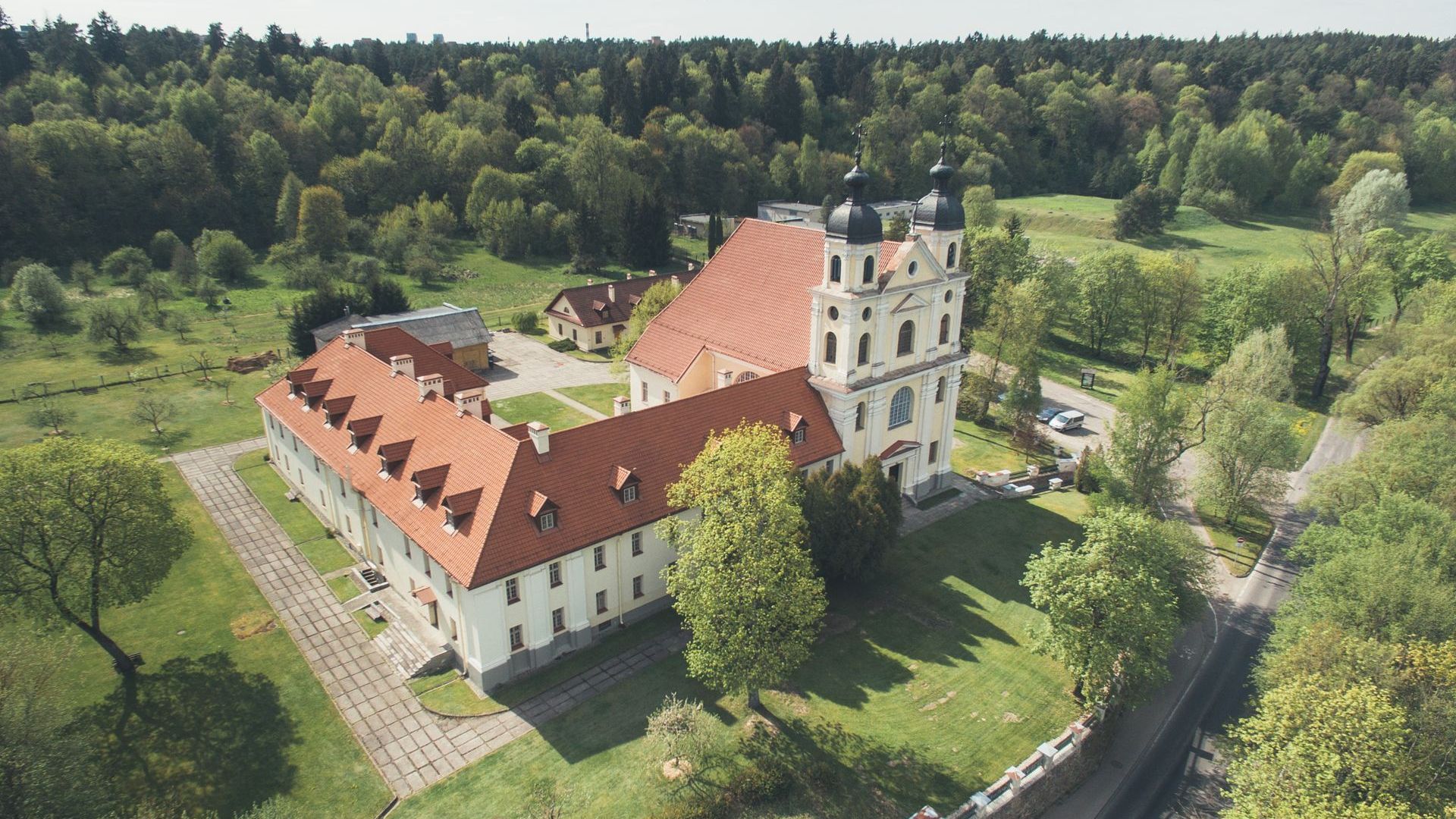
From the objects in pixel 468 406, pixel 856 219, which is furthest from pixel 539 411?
pixel 856 219

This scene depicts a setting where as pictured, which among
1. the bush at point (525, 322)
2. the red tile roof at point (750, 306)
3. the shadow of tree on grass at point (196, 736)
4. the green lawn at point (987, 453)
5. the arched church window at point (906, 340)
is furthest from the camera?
the bush at point (525, 322)

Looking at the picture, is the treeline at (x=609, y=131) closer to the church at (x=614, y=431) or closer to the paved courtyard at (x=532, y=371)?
the paved courtyard at (x=532, y=371)

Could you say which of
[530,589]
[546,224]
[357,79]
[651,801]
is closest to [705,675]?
[651,801]

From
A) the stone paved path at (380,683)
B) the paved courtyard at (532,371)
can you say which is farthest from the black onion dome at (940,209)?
the paved courtyard at (532,371)

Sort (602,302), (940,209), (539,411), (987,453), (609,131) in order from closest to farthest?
(940,209) < (987,453) < (539,411) < (602,302) < (609,131)

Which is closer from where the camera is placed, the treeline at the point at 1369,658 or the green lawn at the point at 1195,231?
the treeline at the point at 1369,658

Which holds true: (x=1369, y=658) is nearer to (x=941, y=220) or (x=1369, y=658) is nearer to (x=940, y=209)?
(x=941, y=220)
